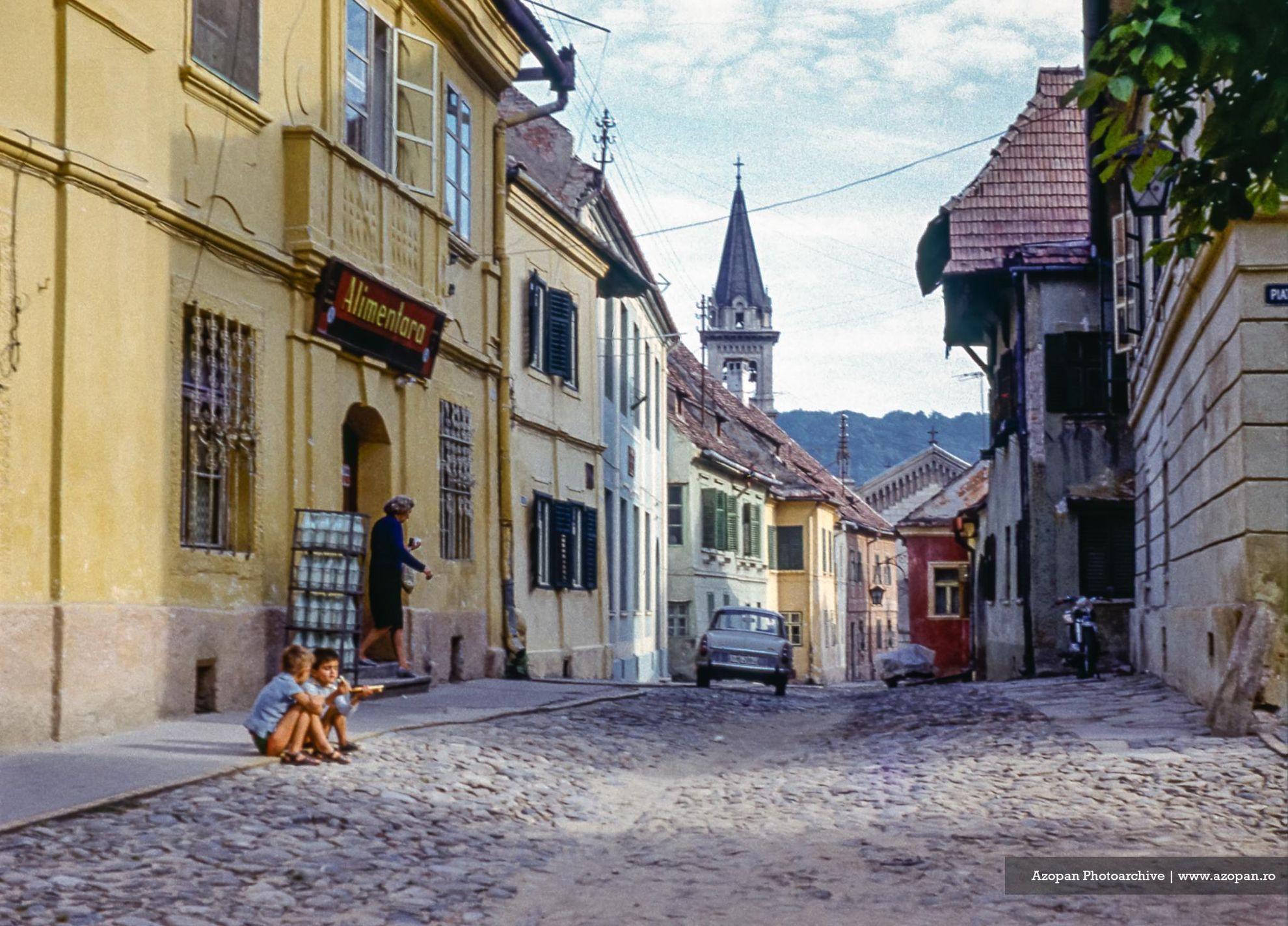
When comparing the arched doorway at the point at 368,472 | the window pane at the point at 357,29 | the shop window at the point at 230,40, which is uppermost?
the window pane at the point at 357,29

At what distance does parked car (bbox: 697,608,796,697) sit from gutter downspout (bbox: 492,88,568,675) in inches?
214

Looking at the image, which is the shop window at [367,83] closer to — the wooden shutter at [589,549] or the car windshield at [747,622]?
the wooden shutter at [589,549]

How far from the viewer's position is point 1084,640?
74.0 ft

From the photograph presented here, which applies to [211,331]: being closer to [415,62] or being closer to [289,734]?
[289,734]

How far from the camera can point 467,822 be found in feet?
30.1

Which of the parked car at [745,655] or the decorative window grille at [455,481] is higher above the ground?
the decorative window grille at [455,481]

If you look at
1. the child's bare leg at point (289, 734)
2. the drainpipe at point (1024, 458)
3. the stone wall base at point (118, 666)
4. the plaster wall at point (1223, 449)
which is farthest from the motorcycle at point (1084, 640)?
the child's bare leg at point (289, 734)

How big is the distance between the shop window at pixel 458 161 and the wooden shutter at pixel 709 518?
2970cm

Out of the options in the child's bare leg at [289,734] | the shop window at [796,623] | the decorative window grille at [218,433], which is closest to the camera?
the child's bare leg at [289,734]

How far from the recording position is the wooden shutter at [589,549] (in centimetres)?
2627

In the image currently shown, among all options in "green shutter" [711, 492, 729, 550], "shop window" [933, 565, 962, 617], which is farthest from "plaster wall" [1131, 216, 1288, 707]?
"shop window" [933, 565, 962, 617]

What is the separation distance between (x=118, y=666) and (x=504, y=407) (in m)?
10.1

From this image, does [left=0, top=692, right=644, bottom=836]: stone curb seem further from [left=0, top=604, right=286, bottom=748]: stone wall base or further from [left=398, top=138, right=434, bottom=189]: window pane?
[left=398, top=138, right=434, bottom=189]: window pane

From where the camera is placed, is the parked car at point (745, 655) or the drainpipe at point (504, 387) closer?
the drainpipe at point (504, 387)
